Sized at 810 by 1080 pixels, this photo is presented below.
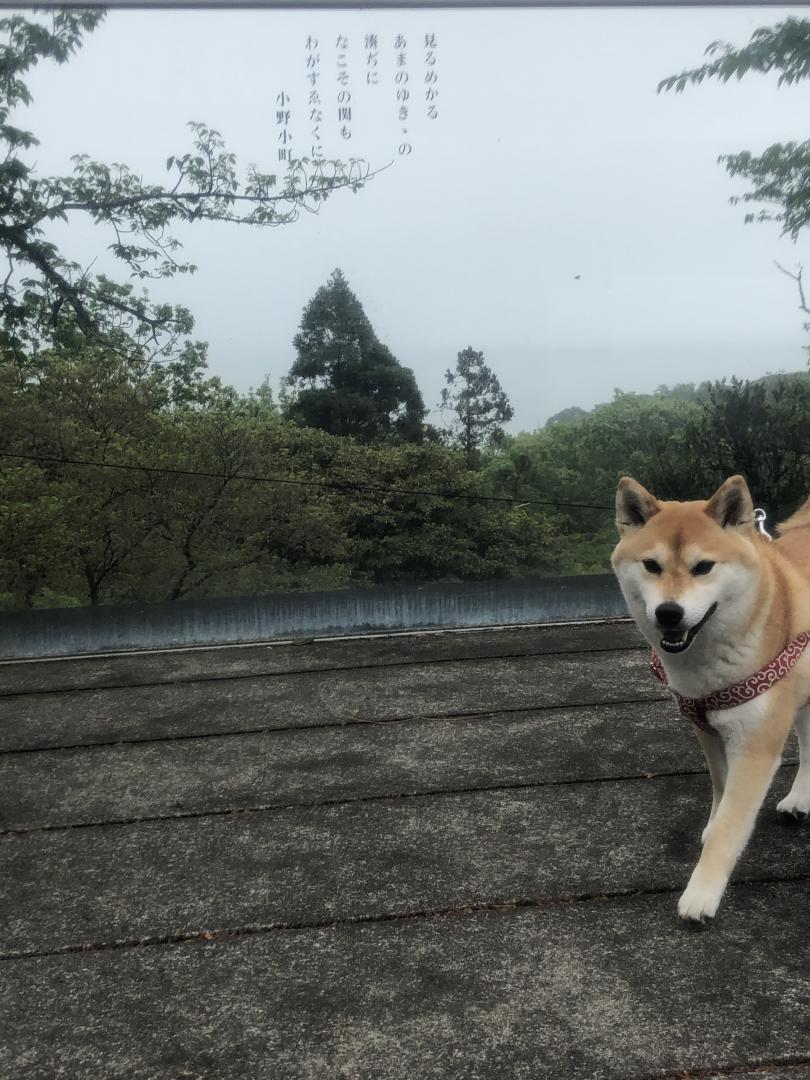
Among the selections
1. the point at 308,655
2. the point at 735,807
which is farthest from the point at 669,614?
the point at 308,655

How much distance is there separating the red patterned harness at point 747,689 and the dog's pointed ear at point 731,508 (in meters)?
0.39

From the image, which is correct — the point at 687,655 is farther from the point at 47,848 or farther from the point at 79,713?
the point at 79,713

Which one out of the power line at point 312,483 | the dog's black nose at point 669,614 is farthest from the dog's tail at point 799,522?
the power line at point 312,483

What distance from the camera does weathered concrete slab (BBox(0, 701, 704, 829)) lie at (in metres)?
3.56

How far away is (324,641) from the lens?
6371 mm

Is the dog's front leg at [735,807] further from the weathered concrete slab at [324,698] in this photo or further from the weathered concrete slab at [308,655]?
the weathered concrete slab at [308,655]

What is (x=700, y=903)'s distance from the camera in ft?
7.73

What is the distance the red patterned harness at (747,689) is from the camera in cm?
248

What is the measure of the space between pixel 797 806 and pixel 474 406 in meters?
3.78

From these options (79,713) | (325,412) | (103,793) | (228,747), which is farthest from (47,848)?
(325,412)

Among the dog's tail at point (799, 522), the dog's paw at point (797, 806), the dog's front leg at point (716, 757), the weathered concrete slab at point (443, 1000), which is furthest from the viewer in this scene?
the dog's tail at point (799, 522)

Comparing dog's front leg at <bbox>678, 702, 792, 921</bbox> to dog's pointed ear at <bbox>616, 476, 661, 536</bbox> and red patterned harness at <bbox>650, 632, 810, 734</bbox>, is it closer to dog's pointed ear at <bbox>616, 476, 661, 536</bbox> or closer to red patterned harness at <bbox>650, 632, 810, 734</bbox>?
red patterned harness at <bbox>650, 632, 810, 734</bbox>

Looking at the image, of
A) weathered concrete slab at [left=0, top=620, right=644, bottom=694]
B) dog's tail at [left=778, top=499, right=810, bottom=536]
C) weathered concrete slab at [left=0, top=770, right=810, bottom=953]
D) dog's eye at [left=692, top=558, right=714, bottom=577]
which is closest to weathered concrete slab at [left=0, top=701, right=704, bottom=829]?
weathered concrete slab at [left=0, top=770, right=810, bottom=953]

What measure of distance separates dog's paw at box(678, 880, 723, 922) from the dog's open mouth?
24.9 inches
